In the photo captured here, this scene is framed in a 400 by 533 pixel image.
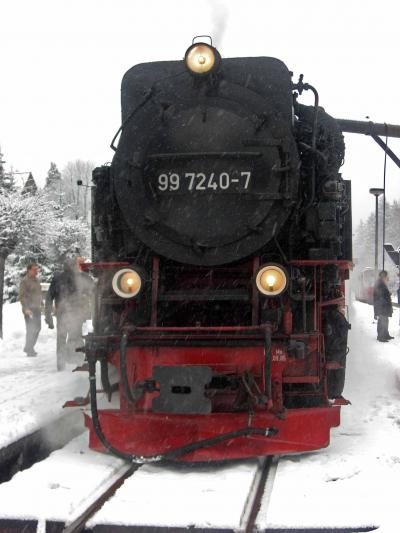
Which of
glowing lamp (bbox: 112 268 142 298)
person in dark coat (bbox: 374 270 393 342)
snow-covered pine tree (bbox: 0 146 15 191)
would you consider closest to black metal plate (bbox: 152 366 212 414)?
glowing lamp (bbox: 112 268 142 298)

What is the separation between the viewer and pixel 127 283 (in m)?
5.20

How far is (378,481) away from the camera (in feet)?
14.1

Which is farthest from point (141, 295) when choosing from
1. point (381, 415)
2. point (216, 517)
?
point (381, 415)

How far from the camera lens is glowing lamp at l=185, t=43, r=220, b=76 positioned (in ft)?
17.1

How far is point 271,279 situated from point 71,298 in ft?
18.2

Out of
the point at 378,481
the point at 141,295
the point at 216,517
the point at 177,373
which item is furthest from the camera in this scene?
the point at 141,295

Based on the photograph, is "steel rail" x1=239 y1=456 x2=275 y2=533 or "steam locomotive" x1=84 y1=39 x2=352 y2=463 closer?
"steel rail" x1=239 y1=456 x2=275 y2=533

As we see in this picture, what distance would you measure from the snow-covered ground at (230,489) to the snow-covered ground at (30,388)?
66cm

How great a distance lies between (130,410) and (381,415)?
286 cm

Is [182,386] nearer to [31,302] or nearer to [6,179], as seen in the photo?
[31,302]

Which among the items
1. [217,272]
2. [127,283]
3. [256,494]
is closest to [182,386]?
[256,494]

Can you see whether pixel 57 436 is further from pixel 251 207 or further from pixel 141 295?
pixel 251 207

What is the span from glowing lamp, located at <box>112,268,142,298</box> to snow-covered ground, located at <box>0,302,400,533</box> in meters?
1.32

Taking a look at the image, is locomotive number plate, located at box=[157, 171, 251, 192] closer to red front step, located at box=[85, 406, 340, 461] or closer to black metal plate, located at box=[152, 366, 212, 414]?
black metal plate, located at box=[152, 366, 212, 414]
